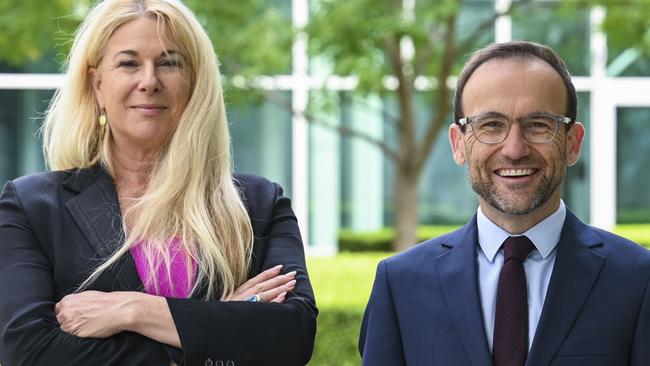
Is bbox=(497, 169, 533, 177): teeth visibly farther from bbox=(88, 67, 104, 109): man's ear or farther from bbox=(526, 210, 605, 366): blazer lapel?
bbox=(88, 67, 104, 109): man's ear

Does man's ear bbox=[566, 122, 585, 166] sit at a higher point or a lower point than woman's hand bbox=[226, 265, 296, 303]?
higher

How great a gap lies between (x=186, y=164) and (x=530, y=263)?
117cm

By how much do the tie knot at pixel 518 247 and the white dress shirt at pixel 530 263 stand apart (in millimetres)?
16

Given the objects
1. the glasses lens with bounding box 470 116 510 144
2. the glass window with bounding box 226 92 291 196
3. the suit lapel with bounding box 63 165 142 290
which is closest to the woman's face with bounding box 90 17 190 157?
the suit lapel with bounding box 63 165 142 290

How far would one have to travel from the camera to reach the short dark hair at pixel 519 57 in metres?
3.09

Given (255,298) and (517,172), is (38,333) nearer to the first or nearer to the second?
(255,298)

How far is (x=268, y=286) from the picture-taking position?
139 inches

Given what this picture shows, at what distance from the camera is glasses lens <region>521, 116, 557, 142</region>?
2.99 metres

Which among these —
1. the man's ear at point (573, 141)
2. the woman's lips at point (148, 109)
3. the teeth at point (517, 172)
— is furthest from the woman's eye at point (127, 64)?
the man's ear at point (573, 141)

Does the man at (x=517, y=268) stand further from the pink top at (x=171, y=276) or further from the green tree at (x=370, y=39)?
the green tree at (x=370, y=39)

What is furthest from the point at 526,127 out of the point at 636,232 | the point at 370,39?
the point at 636,232

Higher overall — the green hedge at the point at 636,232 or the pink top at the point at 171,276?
the pink top at the point at 171,276

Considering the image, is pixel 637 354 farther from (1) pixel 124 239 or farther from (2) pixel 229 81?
(2) pixel 229 81

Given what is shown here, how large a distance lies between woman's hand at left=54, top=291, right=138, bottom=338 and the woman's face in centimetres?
55
